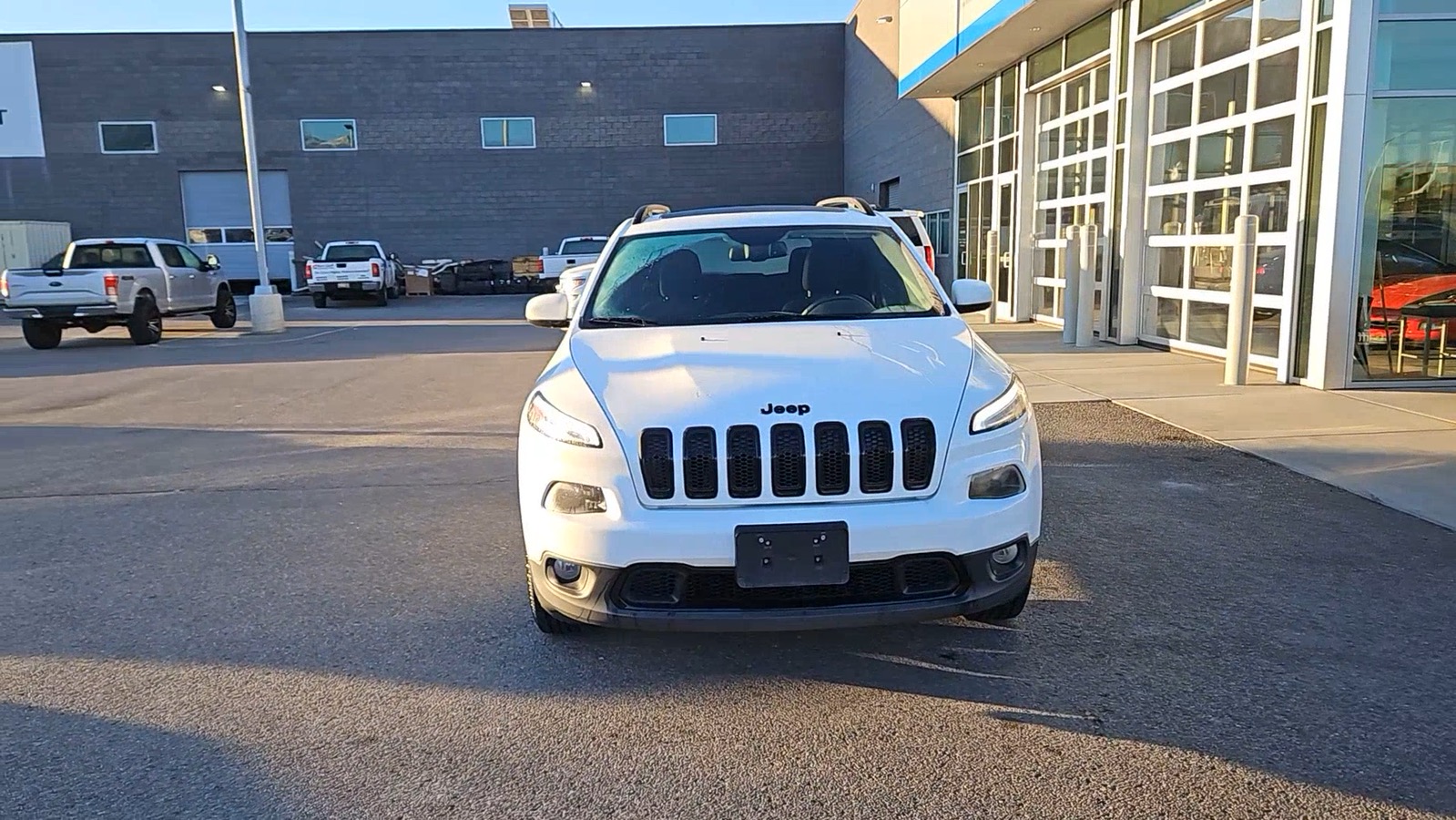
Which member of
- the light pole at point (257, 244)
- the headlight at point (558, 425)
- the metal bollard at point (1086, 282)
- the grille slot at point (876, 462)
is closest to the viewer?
the grille slot at point (876, 462)

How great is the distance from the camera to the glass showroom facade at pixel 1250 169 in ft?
28.5

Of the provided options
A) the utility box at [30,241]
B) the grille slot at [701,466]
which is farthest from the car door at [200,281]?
the grille slot at [701,466]

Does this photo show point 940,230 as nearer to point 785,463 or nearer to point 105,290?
point 105,290

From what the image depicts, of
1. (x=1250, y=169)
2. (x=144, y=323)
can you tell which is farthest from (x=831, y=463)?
(x=144, y=323)

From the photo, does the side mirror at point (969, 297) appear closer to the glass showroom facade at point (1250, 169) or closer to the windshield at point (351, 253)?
the glass showroom facade at point (1250, 169)

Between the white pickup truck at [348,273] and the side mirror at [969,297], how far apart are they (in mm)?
23384

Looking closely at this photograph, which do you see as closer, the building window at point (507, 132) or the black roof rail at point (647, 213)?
the black roof rail at point (647, 213)

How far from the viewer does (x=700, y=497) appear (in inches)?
128

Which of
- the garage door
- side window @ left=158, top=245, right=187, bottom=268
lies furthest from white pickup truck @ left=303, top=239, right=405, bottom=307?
the garage door

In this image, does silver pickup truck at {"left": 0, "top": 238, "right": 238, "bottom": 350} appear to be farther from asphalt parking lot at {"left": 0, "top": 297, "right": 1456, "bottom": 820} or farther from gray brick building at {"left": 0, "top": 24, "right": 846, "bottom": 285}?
gray brick building at {"left": 0, "top": 24, "right": 846, "bottom": 285}

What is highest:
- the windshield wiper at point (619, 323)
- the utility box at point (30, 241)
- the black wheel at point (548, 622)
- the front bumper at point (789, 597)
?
the utility box at point (30, 241)

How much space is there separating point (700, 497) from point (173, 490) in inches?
190

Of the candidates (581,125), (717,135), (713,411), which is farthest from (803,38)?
(713,411)

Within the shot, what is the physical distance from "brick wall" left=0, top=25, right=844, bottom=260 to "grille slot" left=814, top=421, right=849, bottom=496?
1213 inches
